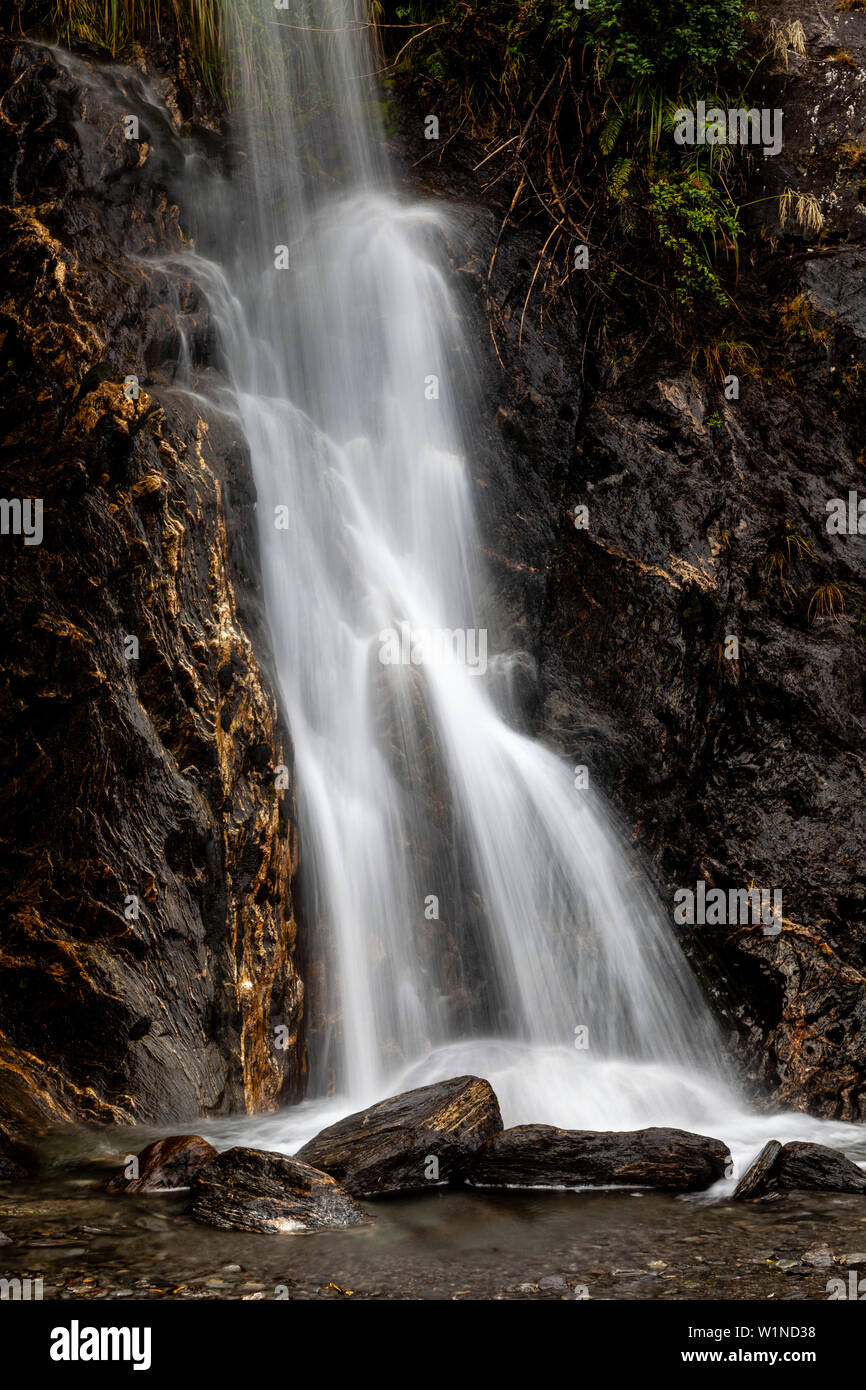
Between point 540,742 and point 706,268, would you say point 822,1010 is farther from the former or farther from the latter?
point 706,268

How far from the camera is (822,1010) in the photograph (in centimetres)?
775

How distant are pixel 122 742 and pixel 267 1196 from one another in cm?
286

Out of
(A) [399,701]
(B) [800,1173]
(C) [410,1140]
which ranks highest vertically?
(A) [399,701]

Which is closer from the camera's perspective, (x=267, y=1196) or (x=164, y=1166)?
(x=267, y=1196)

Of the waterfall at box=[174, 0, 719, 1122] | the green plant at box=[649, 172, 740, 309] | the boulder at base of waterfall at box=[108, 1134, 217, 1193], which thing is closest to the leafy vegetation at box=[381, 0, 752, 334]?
the green plant at box=[649, 172, 740, 309]

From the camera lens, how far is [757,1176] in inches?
202

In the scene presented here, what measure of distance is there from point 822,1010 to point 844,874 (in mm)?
1110

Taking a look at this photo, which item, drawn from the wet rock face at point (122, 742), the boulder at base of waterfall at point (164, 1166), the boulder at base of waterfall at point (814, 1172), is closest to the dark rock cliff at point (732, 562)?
the boulder at base of waterfall at point (814, 1172)

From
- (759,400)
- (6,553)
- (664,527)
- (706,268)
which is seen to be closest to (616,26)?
(706,268)

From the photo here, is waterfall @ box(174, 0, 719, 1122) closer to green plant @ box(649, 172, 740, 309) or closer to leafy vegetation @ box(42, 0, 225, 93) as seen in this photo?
leafy vegetation @ box(42, 0, 225, 93)

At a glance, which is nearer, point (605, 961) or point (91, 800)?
point (91, 800)

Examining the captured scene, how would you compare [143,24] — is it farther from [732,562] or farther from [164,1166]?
[164,1166]

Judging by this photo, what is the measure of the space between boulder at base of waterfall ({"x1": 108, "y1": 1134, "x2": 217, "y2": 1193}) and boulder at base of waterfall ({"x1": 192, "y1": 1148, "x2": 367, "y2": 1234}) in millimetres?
181

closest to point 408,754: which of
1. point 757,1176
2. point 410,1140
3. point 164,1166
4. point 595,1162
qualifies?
point 410,1140
